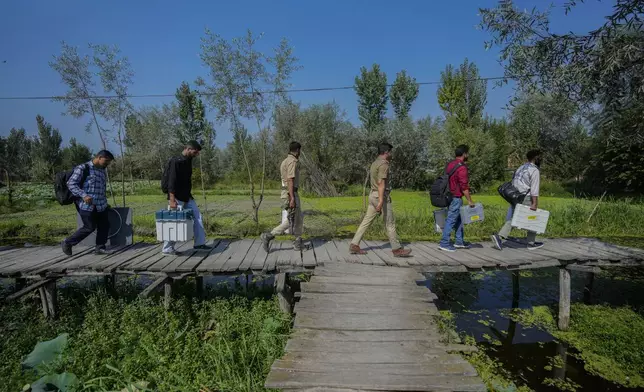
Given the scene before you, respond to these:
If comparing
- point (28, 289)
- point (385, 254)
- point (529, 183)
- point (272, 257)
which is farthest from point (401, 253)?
point (28, 289)

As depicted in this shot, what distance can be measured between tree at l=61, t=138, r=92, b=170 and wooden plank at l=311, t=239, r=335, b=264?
4868 cm

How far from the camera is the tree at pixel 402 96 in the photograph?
36.7 meters

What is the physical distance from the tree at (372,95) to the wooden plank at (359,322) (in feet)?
104

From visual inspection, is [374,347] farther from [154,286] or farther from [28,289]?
[28,289]

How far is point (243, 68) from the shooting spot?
11695 mm

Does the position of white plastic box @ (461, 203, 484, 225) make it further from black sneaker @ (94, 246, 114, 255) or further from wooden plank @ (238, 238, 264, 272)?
black sneaker @ (94, 246, 114, 255)

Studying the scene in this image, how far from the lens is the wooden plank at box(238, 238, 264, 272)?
569cm

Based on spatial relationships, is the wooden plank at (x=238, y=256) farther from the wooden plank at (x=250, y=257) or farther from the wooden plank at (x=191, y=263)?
the wooden plank at (x=191, y=263)

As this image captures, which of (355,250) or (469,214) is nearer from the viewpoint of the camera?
(469,214)

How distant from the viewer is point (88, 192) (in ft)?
19.7

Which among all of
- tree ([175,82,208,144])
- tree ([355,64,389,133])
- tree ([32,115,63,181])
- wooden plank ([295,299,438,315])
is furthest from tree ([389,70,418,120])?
tree ([32,115,63,181])

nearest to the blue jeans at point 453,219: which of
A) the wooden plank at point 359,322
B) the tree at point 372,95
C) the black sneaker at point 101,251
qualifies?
the wooden plank at point 359,322

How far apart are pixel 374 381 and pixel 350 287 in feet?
6.41

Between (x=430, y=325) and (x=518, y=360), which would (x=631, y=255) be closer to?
(x=518, y=360)
